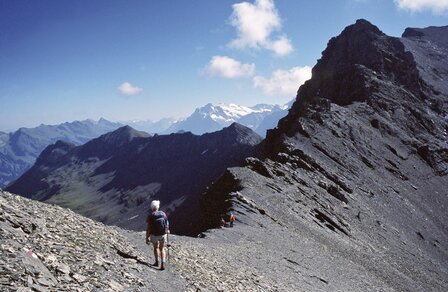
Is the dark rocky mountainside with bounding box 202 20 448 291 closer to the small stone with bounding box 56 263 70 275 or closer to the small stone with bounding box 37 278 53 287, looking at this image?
the small stone with bounding box 56 263 70 275

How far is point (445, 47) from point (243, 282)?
20039cm

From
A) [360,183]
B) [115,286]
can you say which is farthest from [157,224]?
[360,183]

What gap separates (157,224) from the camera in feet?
58.6

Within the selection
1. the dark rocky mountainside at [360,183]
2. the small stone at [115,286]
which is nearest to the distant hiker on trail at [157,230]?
the small stone at [115,286]

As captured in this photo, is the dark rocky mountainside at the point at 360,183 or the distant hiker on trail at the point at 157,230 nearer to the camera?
the distant hiker on trail at the point at 157,230

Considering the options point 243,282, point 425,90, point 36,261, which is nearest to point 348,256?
point 243,282

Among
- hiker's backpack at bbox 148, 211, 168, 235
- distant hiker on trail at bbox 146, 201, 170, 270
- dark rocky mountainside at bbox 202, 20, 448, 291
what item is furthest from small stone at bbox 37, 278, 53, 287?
dark rocky mountainside at bbox 202, 20, 448, 291

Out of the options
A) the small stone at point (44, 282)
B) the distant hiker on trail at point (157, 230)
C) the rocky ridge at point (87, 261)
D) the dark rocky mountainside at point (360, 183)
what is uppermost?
the dark rocky mountainside at point (360, 183)

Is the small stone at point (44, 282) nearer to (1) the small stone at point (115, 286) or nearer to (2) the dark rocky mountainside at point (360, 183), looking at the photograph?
(1) the small stone at point (115, 286)

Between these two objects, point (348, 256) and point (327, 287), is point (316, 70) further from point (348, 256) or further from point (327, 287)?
point (327, 287)

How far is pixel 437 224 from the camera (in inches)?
3044

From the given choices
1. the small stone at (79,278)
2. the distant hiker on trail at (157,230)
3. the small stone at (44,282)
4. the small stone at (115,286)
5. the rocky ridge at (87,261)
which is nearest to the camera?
the small stone at (44,282)

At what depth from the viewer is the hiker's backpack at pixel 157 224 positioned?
17875 mm

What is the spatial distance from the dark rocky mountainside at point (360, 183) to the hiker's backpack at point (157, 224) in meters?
11.5
